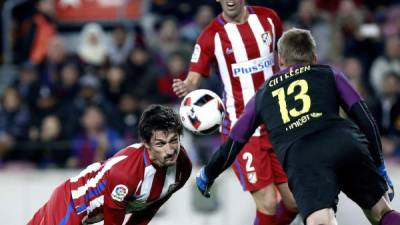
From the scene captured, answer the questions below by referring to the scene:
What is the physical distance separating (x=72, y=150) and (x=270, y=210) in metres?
3.73

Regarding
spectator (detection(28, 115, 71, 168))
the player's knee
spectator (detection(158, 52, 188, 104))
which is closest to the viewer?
the player's knee

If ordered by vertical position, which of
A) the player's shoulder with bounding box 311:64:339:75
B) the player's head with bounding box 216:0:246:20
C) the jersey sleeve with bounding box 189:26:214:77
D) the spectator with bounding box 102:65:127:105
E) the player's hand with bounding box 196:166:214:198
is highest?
the player's head with bounding box 216:0:246:20

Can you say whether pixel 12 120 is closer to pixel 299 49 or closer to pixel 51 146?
pixel 51 146

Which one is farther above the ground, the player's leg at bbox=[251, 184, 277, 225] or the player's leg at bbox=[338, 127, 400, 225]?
the player's leg at bbox=[338, 127, 400, 225]

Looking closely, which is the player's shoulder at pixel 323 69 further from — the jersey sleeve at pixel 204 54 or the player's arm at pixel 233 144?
the jersey sleeve at pixel 204 54

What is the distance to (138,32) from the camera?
12.6 m

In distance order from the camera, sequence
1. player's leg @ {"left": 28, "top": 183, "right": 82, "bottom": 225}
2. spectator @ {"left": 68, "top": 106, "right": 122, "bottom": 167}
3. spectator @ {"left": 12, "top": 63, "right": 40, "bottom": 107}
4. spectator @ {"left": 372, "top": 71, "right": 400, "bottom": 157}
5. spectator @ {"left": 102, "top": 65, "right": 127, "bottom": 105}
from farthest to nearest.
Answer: spectator @ {"left": 12, "top": 63, "right": 40, "bottom": 107}
spectator @ {"left": 102, "top": 65, "right": 127, "bottom": 105}
spectator @ {"left": 68, "top": 106, "right": 122, "bottom": 167}
spectator @ {"left": 372, "top": 71, "right": 400, "bottom": 157}
player's leg @ {"left": 28, "top": 183, "right": 82, "bottom": 225}

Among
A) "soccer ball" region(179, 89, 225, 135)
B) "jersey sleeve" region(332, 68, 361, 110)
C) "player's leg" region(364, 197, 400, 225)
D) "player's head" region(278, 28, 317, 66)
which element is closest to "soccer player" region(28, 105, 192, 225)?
"soccer ball" region(179, 89, 225, 135)

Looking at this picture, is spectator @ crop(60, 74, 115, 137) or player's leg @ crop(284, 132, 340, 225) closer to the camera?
player's leg @ crop(284, 132, 340, 225)

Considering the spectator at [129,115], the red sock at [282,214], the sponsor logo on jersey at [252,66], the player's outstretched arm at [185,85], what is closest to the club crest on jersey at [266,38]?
the sponsor logo on jersey at [252,66]

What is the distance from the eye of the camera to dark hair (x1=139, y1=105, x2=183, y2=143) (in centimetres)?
628

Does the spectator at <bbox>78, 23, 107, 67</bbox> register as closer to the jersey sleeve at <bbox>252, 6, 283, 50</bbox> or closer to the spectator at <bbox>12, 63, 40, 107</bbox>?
the spectator at <bbox>12, 63, 40, 107</bbox>

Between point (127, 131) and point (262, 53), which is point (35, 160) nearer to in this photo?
point (127, 131)

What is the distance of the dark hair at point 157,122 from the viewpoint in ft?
20.6
